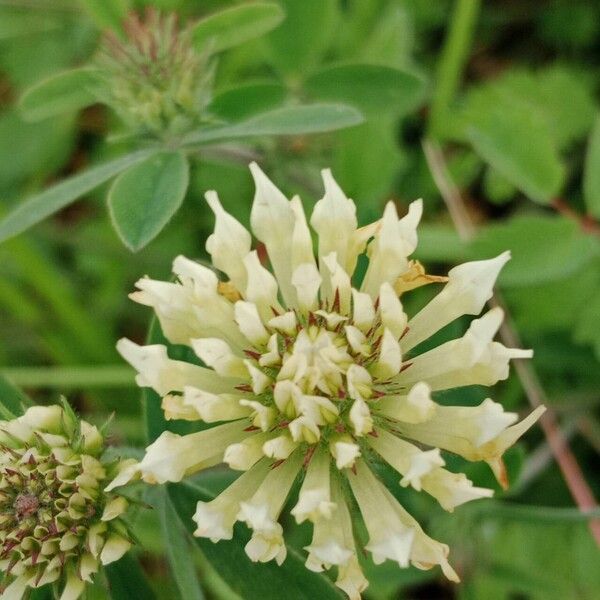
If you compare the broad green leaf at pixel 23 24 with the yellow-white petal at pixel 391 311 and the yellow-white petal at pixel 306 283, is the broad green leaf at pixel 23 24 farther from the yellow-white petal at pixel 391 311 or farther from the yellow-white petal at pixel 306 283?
the yellow-white petal at pixel 391 311

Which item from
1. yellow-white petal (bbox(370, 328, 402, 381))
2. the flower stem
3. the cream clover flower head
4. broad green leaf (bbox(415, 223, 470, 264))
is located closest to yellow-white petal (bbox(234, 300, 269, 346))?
the cream clover flower head

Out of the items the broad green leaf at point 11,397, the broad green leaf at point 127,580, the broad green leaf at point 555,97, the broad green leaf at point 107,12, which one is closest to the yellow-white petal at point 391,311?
the broad green leaf at point 127,580

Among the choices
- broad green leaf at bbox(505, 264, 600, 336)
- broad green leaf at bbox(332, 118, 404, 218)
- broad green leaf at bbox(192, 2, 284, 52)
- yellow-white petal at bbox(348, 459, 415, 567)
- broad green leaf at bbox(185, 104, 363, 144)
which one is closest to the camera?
yellow-white petal at bbox(348, 459, 415, 567)

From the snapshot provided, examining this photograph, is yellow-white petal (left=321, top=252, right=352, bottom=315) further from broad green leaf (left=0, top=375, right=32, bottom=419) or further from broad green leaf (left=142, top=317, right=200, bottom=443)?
broad green leaf (left=0, top=375, right=32, bottom=419)

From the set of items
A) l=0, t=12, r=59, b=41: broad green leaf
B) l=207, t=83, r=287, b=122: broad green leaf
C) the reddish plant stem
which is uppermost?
l=0, t=12, r=59, b=41: broad green leaf

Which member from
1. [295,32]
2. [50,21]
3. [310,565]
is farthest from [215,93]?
[50,21]

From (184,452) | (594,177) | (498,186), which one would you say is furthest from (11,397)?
(498,186)
